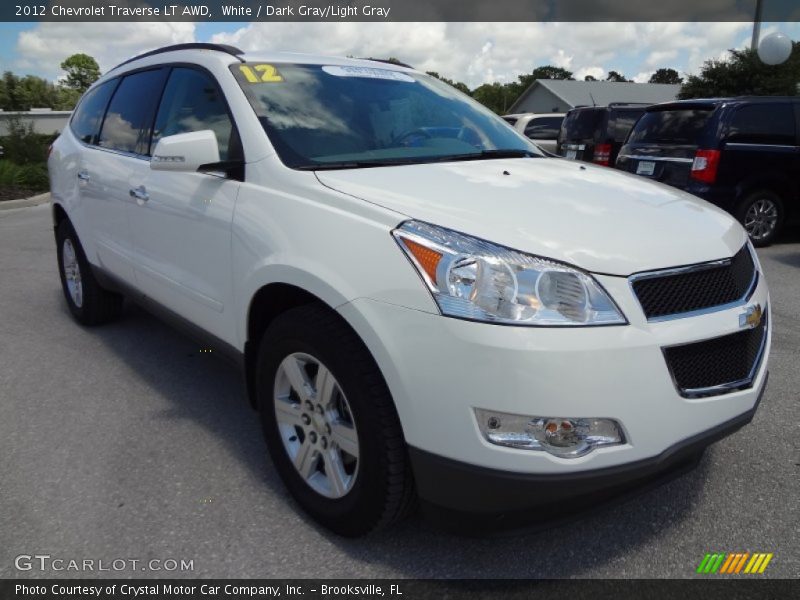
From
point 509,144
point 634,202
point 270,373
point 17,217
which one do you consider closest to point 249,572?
point 270,373

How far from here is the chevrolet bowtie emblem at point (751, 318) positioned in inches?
83.7

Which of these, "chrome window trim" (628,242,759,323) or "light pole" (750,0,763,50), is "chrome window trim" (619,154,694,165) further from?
"light pole" (750,0,763,50)

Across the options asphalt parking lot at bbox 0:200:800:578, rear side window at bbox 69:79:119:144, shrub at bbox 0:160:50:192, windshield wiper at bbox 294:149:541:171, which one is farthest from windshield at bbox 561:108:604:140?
shrub at bbox 0:160:50:192

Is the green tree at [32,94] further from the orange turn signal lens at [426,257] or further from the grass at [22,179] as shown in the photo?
the orange turn signal lens at [426,257]

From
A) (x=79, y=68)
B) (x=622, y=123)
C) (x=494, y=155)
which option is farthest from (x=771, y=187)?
(x=79, y=68)

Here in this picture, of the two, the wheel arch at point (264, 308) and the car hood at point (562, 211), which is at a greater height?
the car hood at point (562, 211)

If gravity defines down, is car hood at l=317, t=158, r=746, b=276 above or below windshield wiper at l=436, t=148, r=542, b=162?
below

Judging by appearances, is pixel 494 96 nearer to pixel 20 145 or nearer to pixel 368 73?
pixel 20 145

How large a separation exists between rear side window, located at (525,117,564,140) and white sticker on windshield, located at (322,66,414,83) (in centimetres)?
1271

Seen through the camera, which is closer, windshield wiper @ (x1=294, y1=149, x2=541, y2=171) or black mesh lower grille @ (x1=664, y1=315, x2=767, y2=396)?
black mesh lower grille @ (x1=664, y1=315, x2=767, y2=396)

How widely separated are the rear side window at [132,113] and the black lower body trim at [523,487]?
2593 millimetres

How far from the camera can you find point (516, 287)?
1.87 metres

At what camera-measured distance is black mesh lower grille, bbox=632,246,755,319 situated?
1.94 meters

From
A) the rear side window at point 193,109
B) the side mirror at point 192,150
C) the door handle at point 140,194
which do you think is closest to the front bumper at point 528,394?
the side mirror at point 192,150
